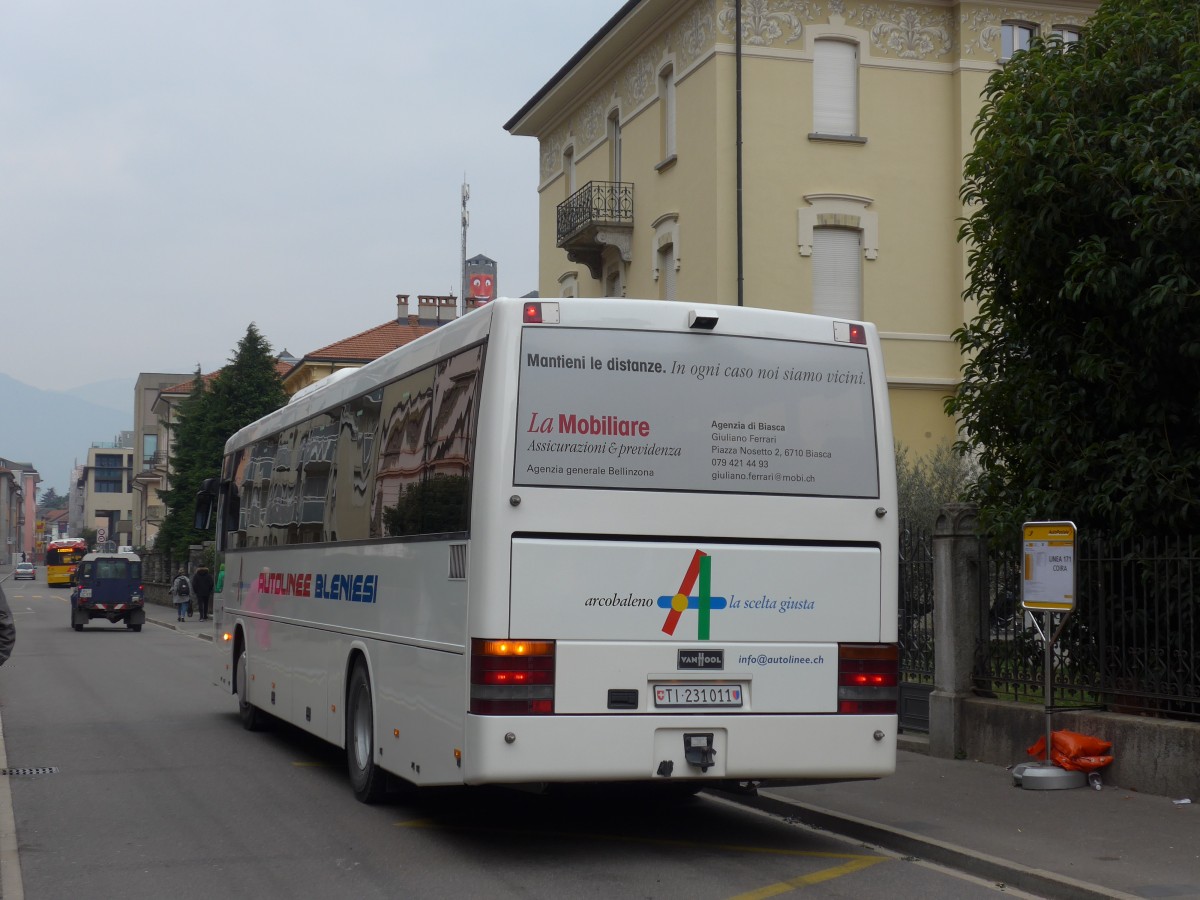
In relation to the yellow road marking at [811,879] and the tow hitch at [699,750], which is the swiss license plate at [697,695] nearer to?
the tow hitch at [699,750]

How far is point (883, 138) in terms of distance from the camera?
2920 centimetres

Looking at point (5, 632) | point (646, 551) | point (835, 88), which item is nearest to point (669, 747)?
point (646, 551)

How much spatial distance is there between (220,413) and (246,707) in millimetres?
44605

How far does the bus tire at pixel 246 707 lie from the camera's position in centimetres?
1619

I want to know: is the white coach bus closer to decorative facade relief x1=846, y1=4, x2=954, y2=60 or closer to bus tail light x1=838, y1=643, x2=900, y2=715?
bus tail light x1=838, y1=643, x2=900, y2=715

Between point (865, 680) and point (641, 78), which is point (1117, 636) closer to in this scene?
point (865, 680)

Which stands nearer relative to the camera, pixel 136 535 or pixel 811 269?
pixel 811 269

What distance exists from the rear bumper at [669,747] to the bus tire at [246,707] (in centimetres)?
816

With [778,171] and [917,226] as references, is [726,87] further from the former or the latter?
[917,226]

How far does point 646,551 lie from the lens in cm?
880

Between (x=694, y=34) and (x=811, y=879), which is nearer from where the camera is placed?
(x=811, y=879)

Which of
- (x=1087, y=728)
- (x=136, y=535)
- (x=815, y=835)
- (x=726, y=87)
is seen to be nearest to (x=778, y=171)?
(x=726, y=87)

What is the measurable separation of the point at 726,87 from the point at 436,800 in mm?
19499

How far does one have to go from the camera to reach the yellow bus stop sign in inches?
441
